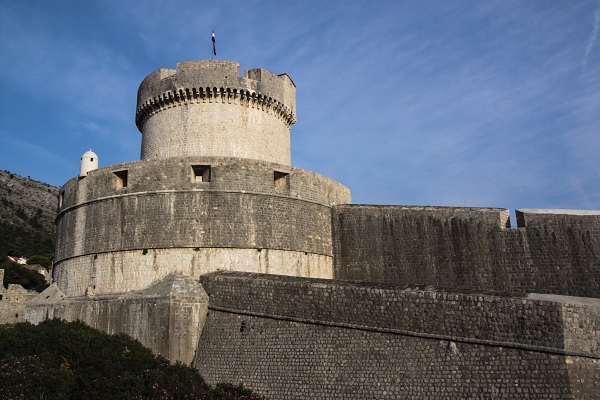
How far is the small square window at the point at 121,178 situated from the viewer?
16391mm

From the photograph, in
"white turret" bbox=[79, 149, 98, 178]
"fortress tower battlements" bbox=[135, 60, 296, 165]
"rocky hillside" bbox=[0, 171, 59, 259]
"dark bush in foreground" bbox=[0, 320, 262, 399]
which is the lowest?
"dark bush in foreground" bbox=[0, 320, 262, 399]

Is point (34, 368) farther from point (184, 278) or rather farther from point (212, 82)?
point (212, 82)

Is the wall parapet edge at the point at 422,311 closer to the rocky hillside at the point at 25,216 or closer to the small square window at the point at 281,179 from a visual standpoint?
the small square window at the point at 281,179

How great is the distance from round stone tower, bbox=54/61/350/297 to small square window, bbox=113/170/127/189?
3 cm

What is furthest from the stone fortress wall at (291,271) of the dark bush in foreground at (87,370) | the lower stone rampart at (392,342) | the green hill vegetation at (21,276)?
the green hill vegetation at (21,276)

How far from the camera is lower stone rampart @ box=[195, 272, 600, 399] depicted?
30.6ft

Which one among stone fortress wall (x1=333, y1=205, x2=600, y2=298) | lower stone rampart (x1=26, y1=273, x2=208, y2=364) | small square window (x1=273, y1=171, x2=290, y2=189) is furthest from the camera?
small square window (x1=273, y1=171, x2=290, y2=189)

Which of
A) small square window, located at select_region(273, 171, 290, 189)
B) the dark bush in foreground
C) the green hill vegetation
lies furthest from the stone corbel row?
the green hill vegetation

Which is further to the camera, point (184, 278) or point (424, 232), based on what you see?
point (424, 232)

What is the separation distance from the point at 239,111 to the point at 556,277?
11882 mm

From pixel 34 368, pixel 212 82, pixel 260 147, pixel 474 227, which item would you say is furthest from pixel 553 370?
pixel 212 82

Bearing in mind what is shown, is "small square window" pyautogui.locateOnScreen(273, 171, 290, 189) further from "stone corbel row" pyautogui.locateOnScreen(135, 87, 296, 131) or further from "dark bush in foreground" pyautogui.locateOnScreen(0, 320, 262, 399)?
"dark bush in foreground" pyautogui.locateOnScreen(0, 320, 262, 399)

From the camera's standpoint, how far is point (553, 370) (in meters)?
9.21

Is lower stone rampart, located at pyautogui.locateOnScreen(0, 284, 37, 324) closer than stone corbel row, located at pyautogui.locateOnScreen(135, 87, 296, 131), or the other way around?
stone corbel row, located at pyautogui.locateOnScreen(135, 87, 296, 131)
